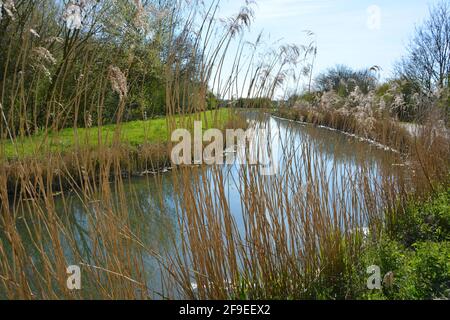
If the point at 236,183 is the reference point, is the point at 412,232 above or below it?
below

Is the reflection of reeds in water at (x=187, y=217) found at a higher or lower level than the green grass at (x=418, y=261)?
higher

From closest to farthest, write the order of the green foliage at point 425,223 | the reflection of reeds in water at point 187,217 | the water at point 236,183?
the reflection of reeds in water at point 187,217, the water at point 236,183, the green foliage at point 425,223

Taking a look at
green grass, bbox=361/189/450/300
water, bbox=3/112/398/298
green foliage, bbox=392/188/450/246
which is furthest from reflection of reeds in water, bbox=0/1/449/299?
green foliage, bbox=392/188/450/246

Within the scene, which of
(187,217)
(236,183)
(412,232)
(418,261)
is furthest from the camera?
(236,183)

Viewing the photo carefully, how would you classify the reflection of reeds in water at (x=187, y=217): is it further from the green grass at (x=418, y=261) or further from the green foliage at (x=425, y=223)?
the green foliage at (x=425, y=223)

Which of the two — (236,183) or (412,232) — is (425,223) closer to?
(412,232)

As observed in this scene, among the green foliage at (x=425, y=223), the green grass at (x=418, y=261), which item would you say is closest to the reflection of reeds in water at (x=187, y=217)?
the green grass at (x=418, y=261)

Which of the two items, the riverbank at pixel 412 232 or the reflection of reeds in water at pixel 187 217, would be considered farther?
the riverbank at pixel 412 232

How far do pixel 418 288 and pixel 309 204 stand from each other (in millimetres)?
606

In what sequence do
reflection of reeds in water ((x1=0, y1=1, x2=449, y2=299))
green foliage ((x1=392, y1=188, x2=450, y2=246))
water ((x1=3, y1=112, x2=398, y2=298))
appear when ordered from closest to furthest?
reflection of reeds in water ((x1=0, y1=1, x2=449, y2=299))
water ((x1=3, y1=112, x2=398, y2=298))
green foliage ((x1=392, y1=188, x2=450, y2=246))

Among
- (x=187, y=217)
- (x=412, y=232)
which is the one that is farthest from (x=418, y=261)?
(x=187, y=217)

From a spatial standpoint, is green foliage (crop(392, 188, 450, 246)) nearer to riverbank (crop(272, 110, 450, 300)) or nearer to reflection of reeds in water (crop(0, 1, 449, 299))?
riverbank (crop(272, 110, 450, 300))

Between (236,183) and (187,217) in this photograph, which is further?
(236,183)
